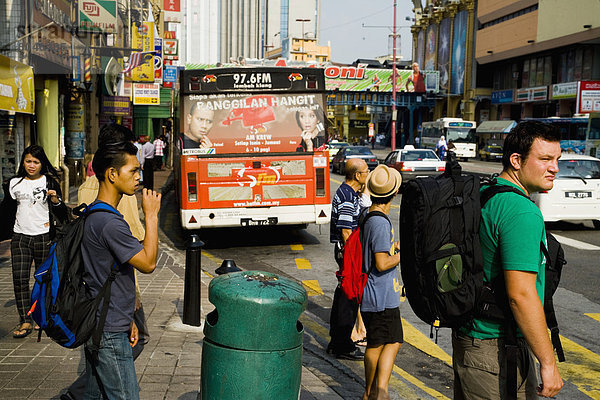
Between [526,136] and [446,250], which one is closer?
[446,250]

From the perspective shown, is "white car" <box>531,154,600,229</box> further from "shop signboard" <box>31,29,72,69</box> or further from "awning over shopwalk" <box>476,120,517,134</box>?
"awning over shopwalk" <box>476,120,517,134</box>

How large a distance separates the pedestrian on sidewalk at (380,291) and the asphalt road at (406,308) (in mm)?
623

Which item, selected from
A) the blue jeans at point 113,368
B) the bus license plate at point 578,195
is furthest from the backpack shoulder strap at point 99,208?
the bus license plate at point 578,195

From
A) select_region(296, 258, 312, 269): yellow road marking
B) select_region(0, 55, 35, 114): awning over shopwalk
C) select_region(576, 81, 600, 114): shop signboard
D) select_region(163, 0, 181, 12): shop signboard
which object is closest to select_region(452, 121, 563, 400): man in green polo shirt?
select_region(296, 258, 312, 269): yellow road marking

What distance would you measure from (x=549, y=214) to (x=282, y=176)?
19.9 ft

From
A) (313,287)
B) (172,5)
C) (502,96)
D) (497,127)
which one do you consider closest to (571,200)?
(313,287)

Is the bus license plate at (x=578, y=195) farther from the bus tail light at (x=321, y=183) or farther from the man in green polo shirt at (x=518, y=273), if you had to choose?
the man in green polo shirt at (x=518, y=273)

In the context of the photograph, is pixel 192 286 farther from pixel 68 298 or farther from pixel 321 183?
pixel 321 183

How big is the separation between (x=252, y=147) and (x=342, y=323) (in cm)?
625

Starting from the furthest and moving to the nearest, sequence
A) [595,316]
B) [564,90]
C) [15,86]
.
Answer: [564,90] → [15,86] → [595,316]

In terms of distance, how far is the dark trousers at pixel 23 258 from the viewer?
6316 millimetres

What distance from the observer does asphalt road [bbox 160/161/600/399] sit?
225 inches

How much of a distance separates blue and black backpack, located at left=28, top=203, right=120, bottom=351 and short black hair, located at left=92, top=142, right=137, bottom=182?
303 millimetres

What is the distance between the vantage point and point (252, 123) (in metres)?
12.1
